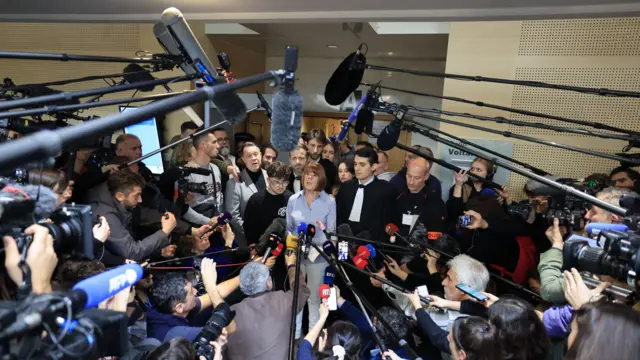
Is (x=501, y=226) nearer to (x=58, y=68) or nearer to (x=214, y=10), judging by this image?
(x=214, y=10)

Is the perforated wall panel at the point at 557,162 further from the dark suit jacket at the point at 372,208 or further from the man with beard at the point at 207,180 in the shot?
the man with beard at the point at 207,180

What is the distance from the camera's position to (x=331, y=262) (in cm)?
237

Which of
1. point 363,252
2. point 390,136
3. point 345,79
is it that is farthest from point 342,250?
point 345,79

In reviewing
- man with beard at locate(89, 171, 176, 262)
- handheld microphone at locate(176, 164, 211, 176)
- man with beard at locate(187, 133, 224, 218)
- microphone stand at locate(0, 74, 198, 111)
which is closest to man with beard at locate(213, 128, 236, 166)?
man with beard at locate(187, 133, 224, 218)

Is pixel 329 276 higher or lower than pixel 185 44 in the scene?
lower

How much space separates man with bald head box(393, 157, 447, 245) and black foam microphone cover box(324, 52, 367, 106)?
78cm

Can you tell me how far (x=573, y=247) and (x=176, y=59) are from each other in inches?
70.3

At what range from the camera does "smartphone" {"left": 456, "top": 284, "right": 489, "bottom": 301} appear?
200 centimetres

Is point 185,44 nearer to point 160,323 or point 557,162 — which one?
point 160,323

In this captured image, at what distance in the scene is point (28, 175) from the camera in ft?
4.51

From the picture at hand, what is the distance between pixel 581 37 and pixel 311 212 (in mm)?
3045

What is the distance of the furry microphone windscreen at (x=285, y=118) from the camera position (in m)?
1.07

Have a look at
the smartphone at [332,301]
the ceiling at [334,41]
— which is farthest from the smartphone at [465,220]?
the ceiling at [334,41]

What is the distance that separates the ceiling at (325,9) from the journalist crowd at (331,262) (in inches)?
43.8
